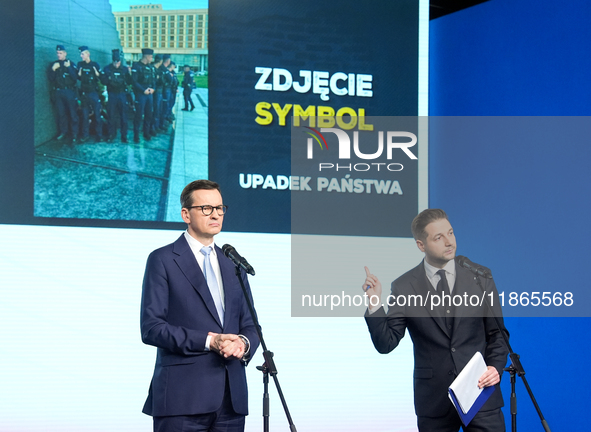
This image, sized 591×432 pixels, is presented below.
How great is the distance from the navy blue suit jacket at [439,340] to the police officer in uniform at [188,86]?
220 cm

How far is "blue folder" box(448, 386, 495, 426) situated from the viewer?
2.80 m

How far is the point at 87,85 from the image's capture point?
14.5 ft

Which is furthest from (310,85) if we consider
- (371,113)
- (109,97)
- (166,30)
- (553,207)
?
(553,207)

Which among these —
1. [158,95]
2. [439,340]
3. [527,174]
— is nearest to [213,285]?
[439,340]

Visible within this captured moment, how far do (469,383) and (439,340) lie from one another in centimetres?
24

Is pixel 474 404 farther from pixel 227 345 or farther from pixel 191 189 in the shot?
pixel 191 189

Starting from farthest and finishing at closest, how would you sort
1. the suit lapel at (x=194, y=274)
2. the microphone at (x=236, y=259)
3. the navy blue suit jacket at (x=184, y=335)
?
the suit lapel at (x=194, y=274) < the navy blue suit jacket at (x=184, y=335) < the microphone at (x=236, y=259)

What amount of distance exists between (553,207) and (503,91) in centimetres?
100

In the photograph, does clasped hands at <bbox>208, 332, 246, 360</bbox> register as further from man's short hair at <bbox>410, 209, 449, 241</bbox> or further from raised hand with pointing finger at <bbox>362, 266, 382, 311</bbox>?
man's short hair at <bbox>410, 209, 449, 241</bbox>

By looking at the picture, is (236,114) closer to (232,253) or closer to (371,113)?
(371,113)

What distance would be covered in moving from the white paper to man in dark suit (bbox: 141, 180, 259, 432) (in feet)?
2.73

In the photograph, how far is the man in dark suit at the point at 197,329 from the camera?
2.74m

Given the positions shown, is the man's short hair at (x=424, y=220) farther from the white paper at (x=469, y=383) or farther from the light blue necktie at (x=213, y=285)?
the light blue necktie at (x=213, y=285)

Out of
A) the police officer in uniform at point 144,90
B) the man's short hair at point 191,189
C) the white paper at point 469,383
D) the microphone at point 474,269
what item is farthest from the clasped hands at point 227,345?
the police officer in uniform at point 144,90
